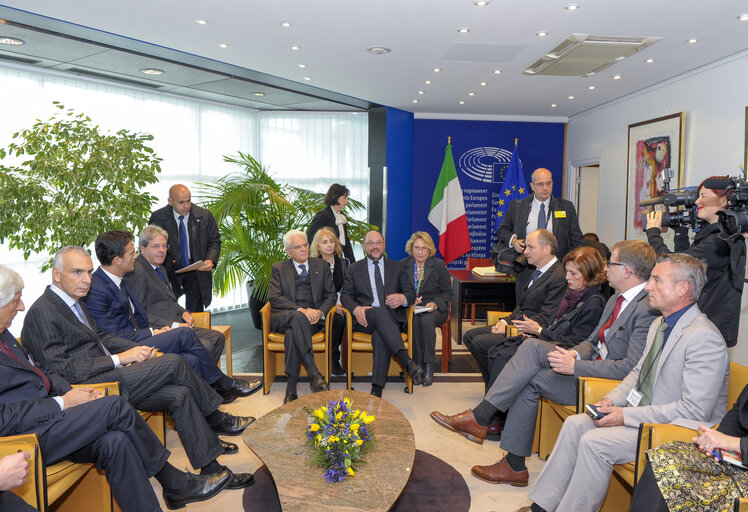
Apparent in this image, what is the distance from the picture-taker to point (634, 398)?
2711 millimetres

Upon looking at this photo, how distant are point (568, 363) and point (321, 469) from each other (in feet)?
4.90

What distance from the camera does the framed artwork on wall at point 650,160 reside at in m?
6.05

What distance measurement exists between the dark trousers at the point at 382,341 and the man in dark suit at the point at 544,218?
1.39 meters

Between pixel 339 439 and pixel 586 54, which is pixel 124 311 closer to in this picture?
pixel 339 439

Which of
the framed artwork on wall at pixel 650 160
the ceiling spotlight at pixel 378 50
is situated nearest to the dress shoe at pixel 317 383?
the ceiling spotlight at pixel 378 50

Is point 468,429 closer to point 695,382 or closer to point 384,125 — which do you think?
point 695,382

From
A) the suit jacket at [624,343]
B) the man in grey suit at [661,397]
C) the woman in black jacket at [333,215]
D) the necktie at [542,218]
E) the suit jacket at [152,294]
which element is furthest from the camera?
the woman in black jacket at [333,215]

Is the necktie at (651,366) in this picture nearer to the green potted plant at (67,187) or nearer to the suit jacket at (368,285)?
the suit jacket at (368,285)

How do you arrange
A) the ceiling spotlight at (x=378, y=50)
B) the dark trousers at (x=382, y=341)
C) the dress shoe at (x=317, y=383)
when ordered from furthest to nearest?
the ceiling spotlight at (x=378, y=50)
the dark trousers at (x=382, y=341)
the dress shoe at (x=317, y=383)

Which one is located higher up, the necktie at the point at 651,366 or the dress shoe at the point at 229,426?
the necktie at the point at 651,366

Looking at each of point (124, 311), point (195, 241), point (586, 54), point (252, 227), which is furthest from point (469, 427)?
point (252, 227)

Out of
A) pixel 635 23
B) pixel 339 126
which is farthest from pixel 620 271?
pixel 339 126

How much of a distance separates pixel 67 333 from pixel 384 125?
6.08 m

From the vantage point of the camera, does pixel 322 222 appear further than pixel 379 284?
Yes
